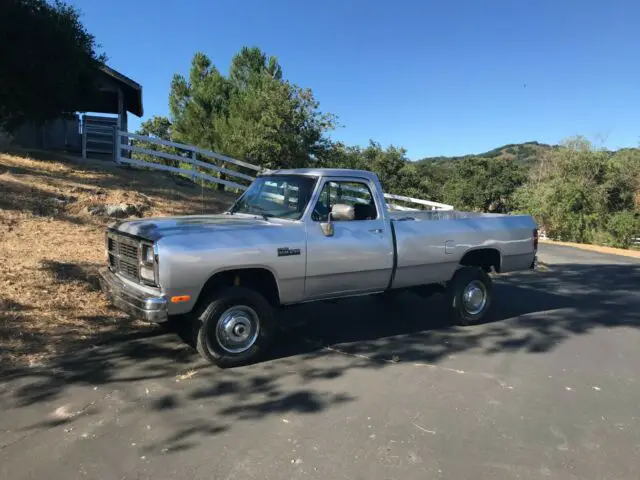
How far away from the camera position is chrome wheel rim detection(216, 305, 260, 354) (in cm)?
512


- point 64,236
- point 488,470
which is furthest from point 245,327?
point 64,236

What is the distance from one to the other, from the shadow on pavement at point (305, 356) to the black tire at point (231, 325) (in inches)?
5.1

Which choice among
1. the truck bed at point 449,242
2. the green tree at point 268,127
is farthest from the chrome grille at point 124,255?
the green tree at point 268,127

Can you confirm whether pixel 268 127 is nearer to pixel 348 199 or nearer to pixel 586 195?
pixel 348 199

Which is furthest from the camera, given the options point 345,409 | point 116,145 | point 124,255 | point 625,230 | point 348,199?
point 625,230

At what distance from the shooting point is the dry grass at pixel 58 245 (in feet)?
19.0

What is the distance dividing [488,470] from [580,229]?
89.4ft

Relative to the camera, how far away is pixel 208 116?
2819 cm

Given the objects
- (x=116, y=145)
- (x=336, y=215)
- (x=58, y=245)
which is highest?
(x=116, y=145)

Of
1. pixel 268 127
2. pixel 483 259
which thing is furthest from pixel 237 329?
pixel 268 127

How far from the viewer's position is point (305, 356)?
5570 millimetres

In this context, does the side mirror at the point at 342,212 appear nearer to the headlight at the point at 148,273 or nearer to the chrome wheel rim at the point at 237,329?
the chrome wheel rim at the point at 237,329

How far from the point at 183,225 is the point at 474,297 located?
3.92 meters

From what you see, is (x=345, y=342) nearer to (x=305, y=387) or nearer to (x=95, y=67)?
(x=305, y=387)
